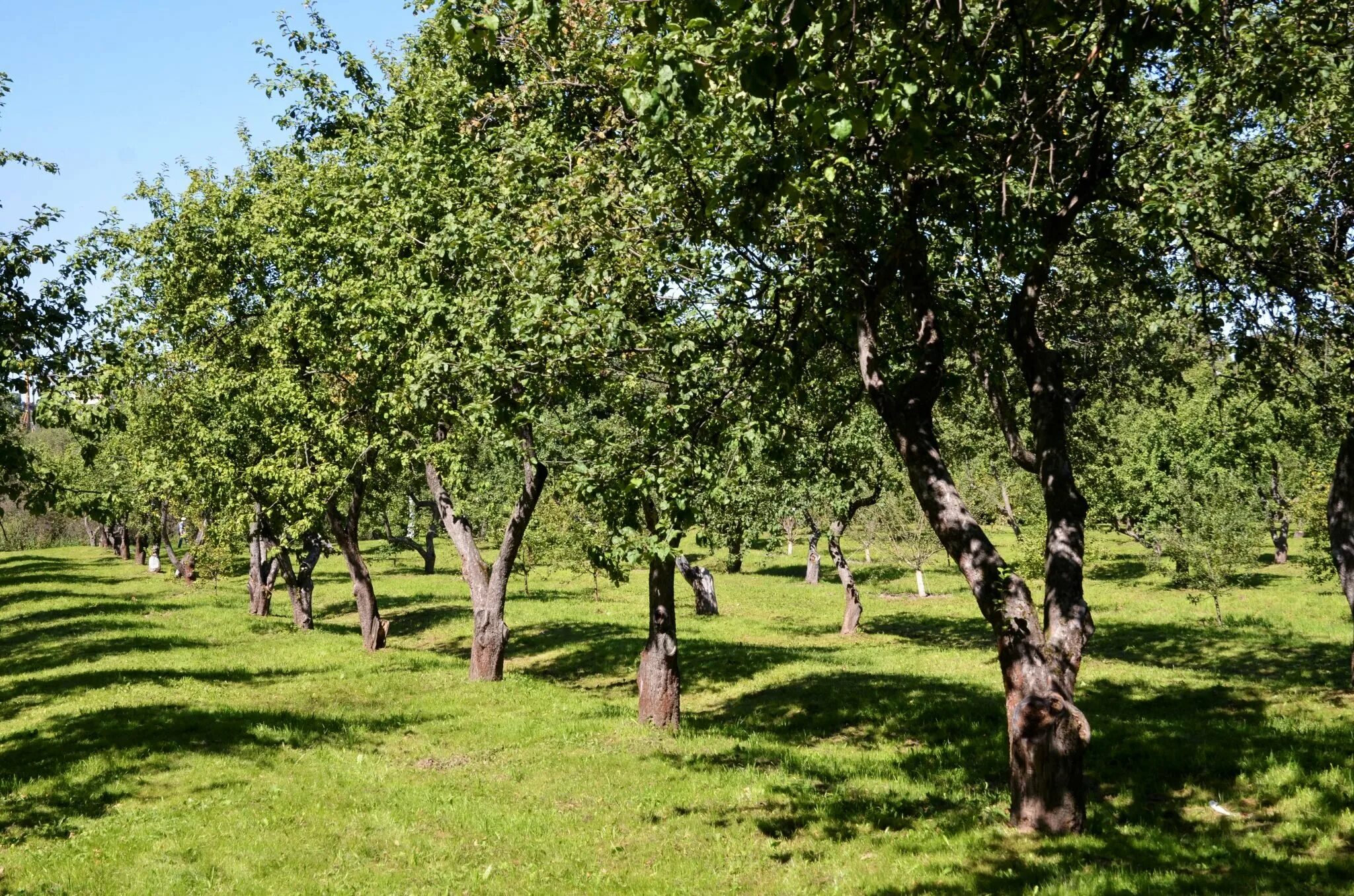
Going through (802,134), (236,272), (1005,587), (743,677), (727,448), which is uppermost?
(236,272)

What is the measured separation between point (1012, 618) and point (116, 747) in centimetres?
1539

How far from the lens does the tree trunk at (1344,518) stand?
18859 millimetres

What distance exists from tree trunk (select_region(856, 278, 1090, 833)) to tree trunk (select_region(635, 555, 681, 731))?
772cm

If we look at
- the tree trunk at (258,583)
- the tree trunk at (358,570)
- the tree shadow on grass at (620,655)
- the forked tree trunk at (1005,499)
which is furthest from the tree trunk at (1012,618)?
the forked tree trunk at (1005,499)

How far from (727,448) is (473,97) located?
12930mm

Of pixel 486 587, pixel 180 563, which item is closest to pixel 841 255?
pixel 486 587

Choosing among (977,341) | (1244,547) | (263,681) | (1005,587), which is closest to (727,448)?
(1005,587)

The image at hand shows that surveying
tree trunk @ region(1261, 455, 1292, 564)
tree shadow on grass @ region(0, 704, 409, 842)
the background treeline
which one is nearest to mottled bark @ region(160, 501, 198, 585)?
tree shadow on grass @ region(0, 704, 409, 842)

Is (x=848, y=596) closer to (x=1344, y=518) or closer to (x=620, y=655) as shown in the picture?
(x=620, y=655)

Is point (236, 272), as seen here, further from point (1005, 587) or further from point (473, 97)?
point (1005, 587)

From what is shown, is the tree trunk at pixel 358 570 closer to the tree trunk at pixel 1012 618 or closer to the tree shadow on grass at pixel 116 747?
the tree shadow on grass at pixel 116 747

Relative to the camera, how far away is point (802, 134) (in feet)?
30.0

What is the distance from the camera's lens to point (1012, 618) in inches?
430

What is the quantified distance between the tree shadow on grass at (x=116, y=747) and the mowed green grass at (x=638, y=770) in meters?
0.07
